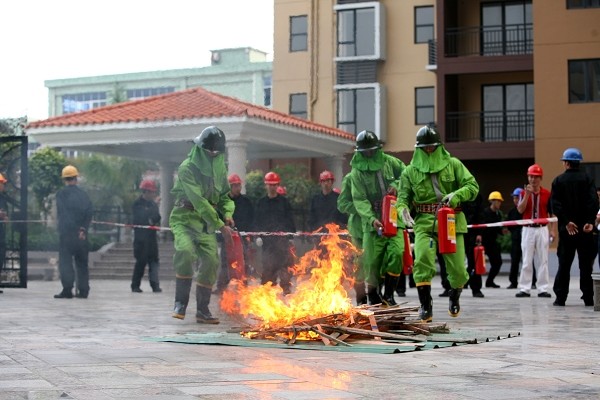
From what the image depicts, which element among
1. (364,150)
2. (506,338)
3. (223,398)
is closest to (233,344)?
(506,338)

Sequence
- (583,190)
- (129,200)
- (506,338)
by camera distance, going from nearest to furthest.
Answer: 1. (506,338)
2. (583,190)
3. (129,200)

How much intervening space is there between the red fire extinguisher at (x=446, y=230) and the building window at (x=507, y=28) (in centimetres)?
2928

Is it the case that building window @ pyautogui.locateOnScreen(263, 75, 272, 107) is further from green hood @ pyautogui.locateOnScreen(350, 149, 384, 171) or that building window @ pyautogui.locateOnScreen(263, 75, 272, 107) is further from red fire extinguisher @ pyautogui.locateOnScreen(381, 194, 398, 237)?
red fire extinguisher @ pyautogui.locateOnScreen(381, 194, 398, 237)

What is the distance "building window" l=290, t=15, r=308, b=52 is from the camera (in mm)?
44875

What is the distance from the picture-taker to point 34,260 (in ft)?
93.6

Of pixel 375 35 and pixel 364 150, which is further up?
pixel 375 35

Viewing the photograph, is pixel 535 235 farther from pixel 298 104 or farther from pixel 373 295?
pixel 298 104

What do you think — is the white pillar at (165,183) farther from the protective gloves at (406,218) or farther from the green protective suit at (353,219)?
the protective gloves at (406,218)

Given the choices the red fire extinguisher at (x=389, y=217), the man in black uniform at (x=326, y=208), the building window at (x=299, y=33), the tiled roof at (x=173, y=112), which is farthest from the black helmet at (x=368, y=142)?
the building window at (x=299, y=33)

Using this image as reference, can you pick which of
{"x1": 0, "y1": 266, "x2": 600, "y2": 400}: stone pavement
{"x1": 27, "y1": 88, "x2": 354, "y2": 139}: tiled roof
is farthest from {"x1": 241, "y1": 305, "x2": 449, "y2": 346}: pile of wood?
{"x1": 27, "y1": 88, "x2": 354, "y2": 139}: tiled roof

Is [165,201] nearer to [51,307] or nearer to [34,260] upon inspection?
[34,260]

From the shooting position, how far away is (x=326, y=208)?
16.6 m

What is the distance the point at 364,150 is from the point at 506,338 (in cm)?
334

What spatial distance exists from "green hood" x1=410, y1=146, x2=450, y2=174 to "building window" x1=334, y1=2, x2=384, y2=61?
1260 inches
